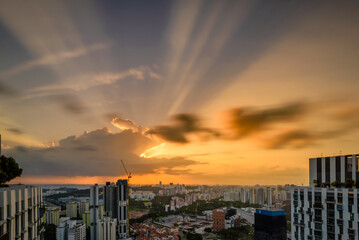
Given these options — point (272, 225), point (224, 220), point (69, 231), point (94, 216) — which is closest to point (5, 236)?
point (272, 225)

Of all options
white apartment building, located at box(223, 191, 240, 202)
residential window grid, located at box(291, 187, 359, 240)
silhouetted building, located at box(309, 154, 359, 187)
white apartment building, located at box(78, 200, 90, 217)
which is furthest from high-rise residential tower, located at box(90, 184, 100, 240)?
white apartment building, located at box(223, 191, 240, 202)

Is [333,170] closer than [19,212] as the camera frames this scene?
No

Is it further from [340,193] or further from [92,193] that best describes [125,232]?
[340,193]

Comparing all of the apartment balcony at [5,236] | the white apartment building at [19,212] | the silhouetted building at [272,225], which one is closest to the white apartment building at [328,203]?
the white apartment building at [19,212]

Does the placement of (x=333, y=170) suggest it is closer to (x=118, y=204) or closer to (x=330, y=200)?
(x=330, y=200)

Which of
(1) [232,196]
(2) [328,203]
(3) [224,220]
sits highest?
(2) [328,203]

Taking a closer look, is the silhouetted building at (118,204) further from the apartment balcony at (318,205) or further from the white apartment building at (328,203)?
the apartment balcony at (318,205)
